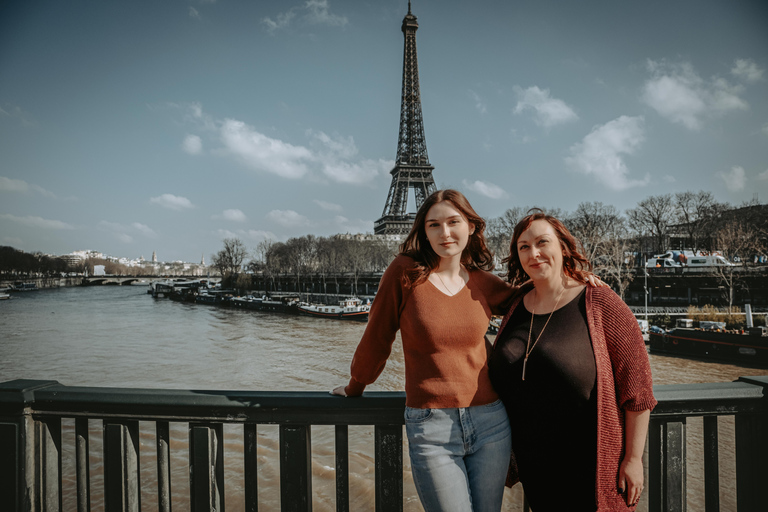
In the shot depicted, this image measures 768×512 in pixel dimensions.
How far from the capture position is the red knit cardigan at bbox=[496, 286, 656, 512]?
154 centimetres

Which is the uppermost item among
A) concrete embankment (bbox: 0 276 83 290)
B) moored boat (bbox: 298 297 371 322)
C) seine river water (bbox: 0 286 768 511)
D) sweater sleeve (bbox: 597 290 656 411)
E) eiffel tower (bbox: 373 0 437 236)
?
Answer: eiffel tower (bbox: 373 0 437 236)

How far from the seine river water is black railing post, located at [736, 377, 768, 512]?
806 millimetres

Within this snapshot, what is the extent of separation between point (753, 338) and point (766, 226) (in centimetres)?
2532

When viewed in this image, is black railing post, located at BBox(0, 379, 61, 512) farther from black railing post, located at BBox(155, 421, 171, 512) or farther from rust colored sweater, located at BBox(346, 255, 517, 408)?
rust colored sweater, located at BBox(346, 255, 517, 408)

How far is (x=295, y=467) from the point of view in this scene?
69.6 inches

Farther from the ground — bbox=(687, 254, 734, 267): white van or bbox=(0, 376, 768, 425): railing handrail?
bbox=(687, 254, 734, 267): white van

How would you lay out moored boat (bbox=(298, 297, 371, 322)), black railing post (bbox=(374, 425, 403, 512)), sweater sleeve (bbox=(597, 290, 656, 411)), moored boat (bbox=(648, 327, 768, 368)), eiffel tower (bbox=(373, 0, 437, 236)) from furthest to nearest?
eiffel tower (bbox=(373, 0, 437, 236)), moored boat (bbox=(298, 297, 371, 322)), moored boat (bbox=(648, 327, 768, 368)), black railing post (bbox=(374, 425, 403, 512)), sweater sleeve (bbox=(597, 290, 656, 411))

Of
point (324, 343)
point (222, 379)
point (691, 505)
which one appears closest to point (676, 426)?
point (691, 505)

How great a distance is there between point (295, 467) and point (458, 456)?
0.64 meters

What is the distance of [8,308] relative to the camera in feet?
138

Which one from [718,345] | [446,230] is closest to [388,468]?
[446,230]

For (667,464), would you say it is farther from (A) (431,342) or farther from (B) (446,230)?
(B) (446,230)

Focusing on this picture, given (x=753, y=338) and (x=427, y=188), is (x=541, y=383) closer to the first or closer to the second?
(x=753, y=338)

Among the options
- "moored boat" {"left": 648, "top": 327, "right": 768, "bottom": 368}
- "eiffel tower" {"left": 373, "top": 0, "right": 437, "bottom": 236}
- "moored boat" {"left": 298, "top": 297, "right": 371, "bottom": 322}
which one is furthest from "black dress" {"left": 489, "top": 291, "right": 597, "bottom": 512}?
"eiffel tower" {"left": 373, "top": 0, "right": 437, "bottom": 236}
